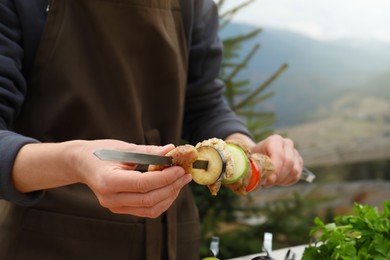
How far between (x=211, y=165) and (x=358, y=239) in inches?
19.8

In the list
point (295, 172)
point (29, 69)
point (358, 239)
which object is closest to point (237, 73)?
point (295, 172)

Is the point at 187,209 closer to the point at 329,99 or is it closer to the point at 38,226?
the point at 38,226

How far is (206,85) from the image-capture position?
1507mm

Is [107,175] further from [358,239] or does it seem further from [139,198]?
[358,239]

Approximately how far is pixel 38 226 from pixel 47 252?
0.20ft

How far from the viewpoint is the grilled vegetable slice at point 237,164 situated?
1.05 m

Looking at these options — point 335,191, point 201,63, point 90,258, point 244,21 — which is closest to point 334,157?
point 335,191

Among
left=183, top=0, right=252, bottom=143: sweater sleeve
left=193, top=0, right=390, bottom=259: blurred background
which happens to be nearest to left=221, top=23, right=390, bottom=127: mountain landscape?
left=193, top=0, right=390, bottom=259: blurred background

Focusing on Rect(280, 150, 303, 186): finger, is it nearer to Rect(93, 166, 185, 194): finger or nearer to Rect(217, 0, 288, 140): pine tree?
Rect(93, 166, 185, 194): finger

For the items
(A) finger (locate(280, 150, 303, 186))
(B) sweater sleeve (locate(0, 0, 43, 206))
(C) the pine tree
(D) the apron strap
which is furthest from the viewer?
(C) the pine tree

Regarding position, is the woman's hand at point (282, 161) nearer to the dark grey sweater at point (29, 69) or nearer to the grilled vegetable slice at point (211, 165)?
the dark grey sweater at point (29, 69)

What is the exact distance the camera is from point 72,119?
1106 millimetres

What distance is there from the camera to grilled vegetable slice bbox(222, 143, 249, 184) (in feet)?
3.45

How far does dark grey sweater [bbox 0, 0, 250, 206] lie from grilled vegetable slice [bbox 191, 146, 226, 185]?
310 mm
